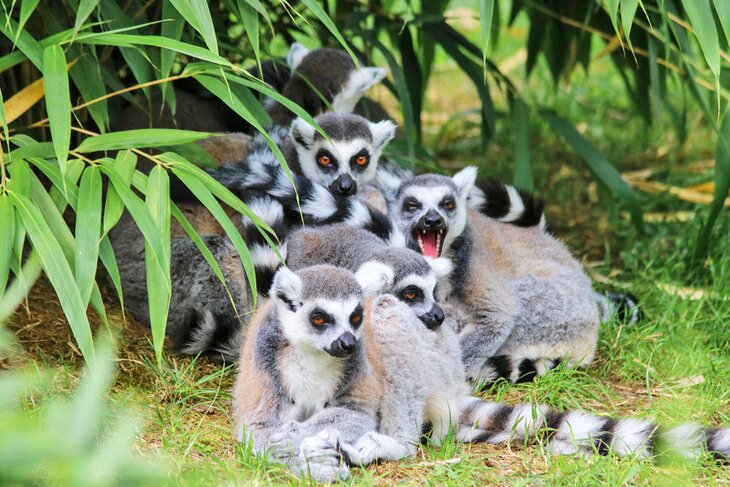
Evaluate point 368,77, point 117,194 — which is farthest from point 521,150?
point 117,194

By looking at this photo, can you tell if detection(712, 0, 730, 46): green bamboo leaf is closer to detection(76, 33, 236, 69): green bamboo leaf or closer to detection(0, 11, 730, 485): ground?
detection(0, 11, 730, 485): ground

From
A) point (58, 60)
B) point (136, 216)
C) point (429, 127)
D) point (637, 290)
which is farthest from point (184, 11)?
point (429, 127)

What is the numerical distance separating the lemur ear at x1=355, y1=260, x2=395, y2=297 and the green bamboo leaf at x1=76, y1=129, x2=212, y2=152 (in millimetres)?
777

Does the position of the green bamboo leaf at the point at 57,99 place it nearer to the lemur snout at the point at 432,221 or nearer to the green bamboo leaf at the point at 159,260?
the green bamboo leaf at the point at 159,260

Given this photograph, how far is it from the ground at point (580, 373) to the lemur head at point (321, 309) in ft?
1.38

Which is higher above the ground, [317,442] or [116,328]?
[317,442]

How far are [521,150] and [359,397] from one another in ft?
8.48

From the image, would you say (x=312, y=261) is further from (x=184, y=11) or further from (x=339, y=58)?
(x=339, y=58)

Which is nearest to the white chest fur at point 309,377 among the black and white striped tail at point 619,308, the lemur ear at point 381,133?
the lemur ear at point 381,133

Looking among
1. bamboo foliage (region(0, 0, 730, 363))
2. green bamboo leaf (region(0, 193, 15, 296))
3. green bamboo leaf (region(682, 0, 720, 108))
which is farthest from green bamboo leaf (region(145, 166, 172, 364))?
green bamboo leaf (region(682, 0, 720, 108))

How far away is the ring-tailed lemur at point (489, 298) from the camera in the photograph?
403cm

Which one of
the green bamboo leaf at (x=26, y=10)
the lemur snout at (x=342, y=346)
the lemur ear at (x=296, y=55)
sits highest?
the green bamboo leaf at (x=26, y=10)

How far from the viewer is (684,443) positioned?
310cm

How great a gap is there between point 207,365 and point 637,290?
2.51 meters
